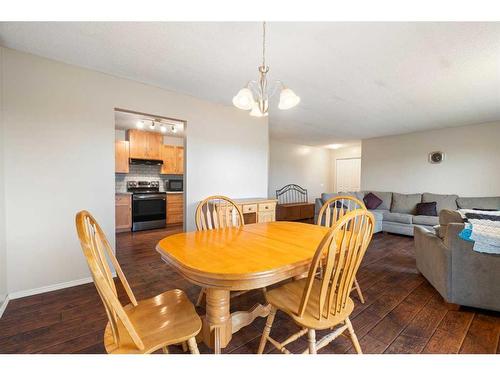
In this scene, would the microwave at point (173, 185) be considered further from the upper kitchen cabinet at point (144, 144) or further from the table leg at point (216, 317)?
the table leg at point (216, 317)

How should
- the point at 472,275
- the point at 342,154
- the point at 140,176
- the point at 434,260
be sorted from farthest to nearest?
the point at 342,154 → the point at 140,176 → the point at 434,260 → the point at 472,275

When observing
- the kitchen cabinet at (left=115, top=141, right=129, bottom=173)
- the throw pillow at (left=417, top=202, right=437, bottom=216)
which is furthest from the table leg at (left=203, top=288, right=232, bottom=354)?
the throw pillow at (left=417, top=202, right=437, bottom=216)

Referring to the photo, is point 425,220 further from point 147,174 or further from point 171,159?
point 147,174

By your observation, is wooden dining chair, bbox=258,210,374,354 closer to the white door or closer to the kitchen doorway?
the kitchen doorway

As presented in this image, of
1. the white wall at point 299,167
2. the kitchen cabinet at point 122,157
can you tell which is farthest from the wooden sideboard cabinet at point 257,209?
the white wall at point 299,167

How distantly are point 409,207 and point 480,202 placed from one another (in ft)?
3.70

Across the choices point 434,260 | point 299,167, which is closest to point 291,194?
point 299,167

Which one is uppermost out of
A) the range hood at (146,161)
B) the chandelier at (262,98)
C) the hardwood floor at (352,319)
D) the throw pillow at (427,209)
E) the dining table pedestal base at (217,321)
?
the chandelier at (262,98)

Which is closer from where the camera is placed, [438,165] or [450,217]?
[450,217]

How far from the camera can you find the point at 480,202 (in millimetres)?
4242

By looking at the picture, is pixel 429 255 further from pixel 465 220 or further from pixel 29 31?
pixel 29 31

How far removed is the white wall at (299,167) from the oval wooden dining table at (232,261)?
5309mm

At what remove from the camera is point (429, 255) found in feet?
7.72

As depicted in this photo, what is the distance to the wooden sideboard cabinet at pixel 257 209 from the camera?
3365 mm
